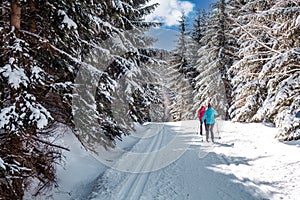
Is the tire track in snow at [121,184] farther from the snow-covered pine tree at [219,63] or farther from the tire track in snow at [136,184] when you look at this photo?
the snow-covered pine tree at [219,63]

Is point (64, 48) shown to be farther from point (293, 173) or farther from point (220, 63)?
point (220, 63)

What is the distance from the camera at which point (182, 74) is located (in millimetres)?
34344

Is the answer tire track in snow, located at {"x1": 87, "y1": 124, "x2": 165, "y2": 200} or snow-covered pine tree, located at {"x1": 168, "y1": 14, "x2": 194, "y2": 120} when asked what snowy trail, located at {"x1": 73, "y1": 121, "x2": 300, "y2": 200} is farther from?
snow-covered pine tree, located at {"x1": 168, "y1": 14, "x2": 194, "y2": 120}

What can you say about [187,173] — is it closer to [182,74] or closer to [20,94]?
[20,94]

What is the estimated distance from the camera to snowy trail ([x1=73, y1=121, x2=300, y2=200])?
6.08 meters

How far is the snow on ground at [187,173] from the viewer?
6.12m

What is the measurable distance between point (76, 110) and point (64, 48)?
158cm

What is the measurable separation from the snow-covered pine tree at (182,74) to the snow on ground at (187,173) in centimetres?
2279

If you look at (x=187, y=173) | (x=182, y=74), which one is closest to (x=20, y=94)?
(x=187, y=173)

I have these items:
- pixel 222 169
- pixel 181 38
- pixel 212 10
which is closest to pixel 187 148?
pixel 222 169

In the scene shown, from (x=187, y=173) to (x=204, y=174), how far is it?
1.74 feet

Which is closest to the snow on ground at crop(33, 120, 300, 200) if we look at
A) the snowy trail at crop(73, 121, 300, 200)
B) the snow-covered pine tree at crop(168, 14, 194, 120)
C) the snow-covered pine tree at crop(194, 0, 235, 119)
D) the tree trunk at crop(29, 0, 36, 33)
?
the snowy trail at crop(73, 121, 300, 200)

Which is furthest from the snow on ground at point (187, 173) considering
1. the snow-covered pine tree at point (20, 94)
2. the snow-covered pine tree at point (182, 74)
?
the snow-covered pine tree at point (182, 74)

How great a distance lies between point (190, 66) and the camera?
33750mm
